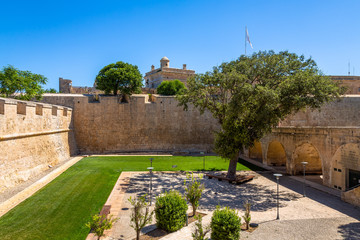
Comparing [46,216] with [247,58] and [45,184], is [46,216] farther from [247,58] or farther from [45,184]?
[247,58]

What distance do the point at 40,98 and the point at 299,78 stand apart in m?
19.0

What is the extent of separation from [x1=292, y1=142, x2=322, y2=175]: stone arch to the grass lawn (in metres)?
5.45

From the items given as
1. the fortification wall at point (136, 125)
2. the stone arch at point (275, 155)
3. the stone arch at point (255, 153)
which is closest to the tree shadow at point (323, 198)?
the stone arch at point (275, 155)

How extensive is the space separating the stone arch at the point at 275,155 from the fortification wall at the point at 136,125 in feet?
21.0

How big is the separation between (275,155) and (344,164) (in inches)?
270

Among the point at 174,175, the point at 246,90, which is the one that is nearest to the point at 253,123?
the point at 246,90

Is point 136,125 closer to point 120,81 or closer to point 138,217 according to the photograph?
point 120,81

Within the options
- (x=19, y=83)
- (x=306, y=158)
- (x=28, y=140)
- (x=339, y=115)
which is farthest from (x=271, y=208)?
(x=19, y=83)

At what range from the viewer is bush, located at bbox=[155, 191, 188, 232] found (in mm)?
6918

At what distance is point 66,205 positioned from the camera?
8.71 m

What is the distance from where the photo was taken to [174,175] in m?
13.8

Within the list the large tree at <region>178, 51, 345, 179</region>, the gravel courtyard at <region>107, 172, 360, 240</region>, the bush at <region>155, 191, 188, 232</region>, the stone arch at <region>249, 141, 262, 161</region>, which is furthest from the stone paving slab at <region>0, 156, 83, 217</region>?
the stone arch at <region>249, 141, 262, 161</region>

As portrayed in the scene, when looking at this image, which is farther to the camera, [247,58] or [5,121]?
[247,58]

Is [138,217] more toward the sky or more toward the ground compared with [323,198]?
more toward the sky
